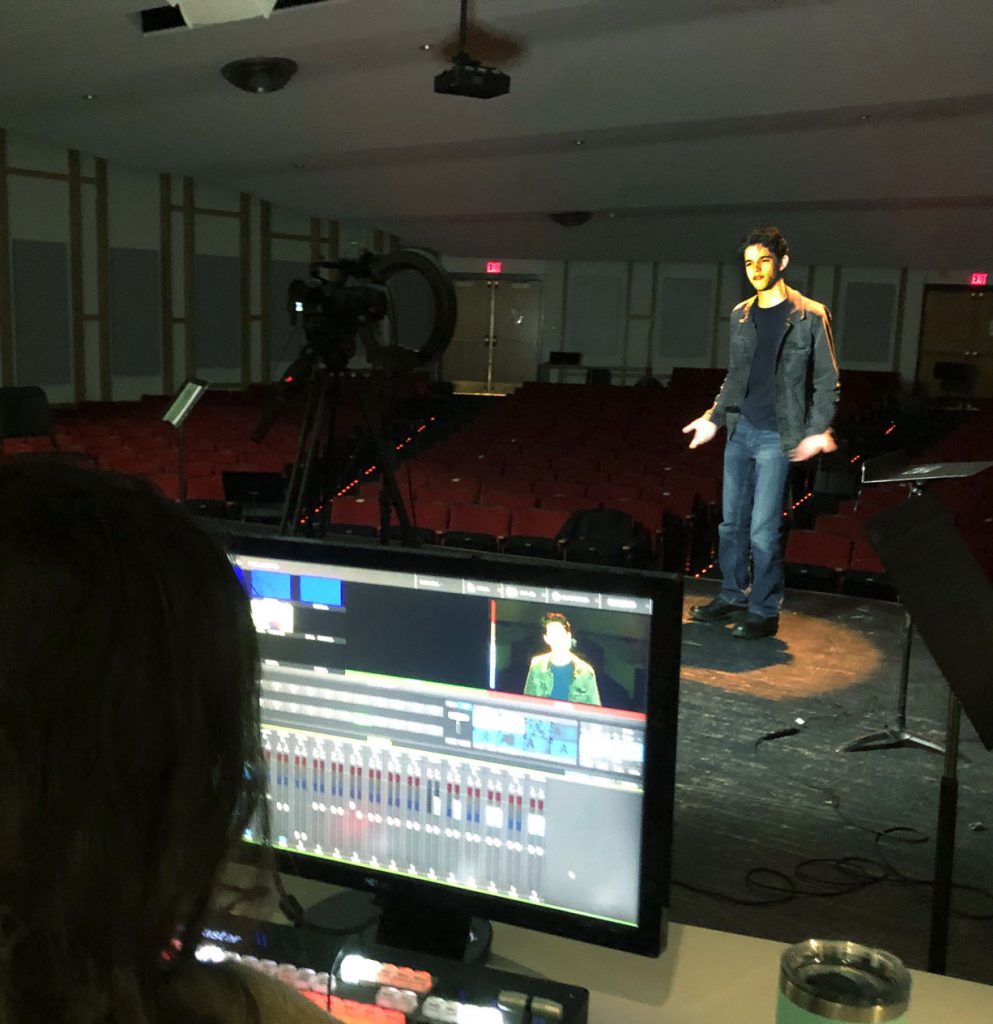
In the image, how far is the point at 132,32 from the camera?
700 cm

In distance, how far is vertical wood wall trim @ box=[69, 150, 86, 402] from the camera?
1119 cm

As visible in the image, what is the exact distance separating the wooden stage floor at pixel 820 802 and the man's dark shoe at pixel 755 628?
39 mm

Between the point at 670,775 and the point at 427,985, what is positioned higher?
the point at 670,775

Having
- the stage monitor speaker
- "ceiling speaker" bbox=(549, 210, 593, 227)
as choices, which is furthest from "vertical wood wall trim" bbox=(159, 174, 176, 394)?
the stage monitor speaker

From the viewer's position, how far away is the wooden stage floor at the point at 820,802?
6.93ft

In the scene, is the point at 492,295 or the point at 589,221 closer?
the point at 589,221

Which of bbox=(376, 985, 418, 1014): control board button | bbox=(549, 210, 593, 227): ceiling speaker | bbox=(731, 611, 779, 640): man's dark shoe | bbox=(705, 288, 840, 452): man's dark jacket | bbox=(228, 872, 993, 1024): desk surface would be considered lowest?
bbox=(731, 611, 779, 640): man's dark shoe

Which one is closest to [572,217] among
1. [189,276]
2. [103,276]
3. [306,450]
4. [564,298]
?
[564,298]

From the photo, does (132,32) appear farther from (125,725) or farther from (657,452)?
(125,725)

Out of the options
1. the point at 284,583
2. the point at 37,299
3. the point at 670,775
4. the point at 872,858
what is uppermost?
the point at 37,299

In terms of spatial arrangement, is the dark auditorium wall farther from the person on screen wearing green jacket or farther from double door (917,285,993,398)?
the person on screen wearing green jacket

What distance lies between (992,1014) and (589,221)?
13.0 meters

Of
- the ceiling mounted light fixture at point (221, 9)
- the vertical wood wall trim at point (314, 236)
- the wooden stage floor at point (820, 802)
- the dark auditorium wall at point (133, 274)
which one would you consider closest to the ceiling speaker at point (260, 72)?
the ceiling mounted light fixture at point (221, 9)

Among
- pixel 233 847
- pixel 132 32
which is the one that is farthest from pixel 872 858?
pixel 132 32
